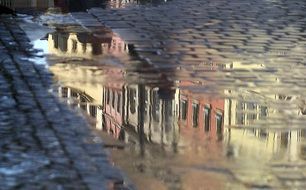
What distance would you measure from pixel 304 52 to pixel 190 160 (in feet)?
22.4

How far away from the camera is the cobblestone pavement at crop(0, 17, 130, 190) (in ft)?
19.3

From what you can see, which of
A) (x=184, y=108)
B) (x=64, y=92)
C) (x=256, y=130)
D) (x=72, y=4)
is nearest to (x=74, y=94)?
(x=64, y=92)

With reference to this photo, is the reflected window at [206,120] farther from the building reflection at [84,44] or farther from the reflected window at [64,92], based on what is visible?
the building reflection at [84,44]

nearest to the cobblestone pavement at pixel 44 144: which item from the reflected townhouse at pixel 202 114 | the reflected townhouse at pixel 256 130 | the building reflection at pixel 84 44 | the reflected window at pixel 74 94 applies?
the reflected window at pixel 74 94

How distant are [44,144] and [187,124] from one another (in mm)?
1666

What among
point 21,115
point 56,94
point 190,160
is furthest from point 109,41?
point 190,160

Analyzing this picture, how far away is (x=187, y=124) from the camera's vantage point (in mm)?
7887

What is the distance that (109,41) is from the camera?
13.6 metres

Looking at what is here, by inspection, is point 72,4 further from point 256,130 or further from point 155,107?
point 256,130

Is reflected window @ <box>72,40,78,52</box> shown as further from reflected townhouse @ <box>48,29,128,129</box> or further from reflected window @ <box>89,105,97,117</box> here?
reflected window @ <box>89,105,97,117</box>

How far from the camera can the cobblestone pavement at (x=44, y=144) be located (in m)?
5.87

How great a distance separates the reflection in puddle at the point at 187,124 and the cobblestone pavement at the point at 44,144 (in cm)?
22

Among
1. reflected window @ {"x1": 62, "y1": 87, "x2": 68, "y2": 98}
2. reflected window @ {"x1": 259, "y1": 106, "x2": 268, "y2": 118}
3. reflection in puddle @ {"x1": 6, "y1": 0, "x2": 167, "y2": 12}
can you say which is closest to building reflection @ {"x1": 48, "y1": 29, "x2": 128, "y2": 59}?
reflected window @ {"x1": 62, "y1": 87, "x2": 68, "y2": 98}

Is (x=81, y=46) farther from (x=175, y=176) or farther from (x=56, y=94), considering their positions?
(x=175, y=176)
